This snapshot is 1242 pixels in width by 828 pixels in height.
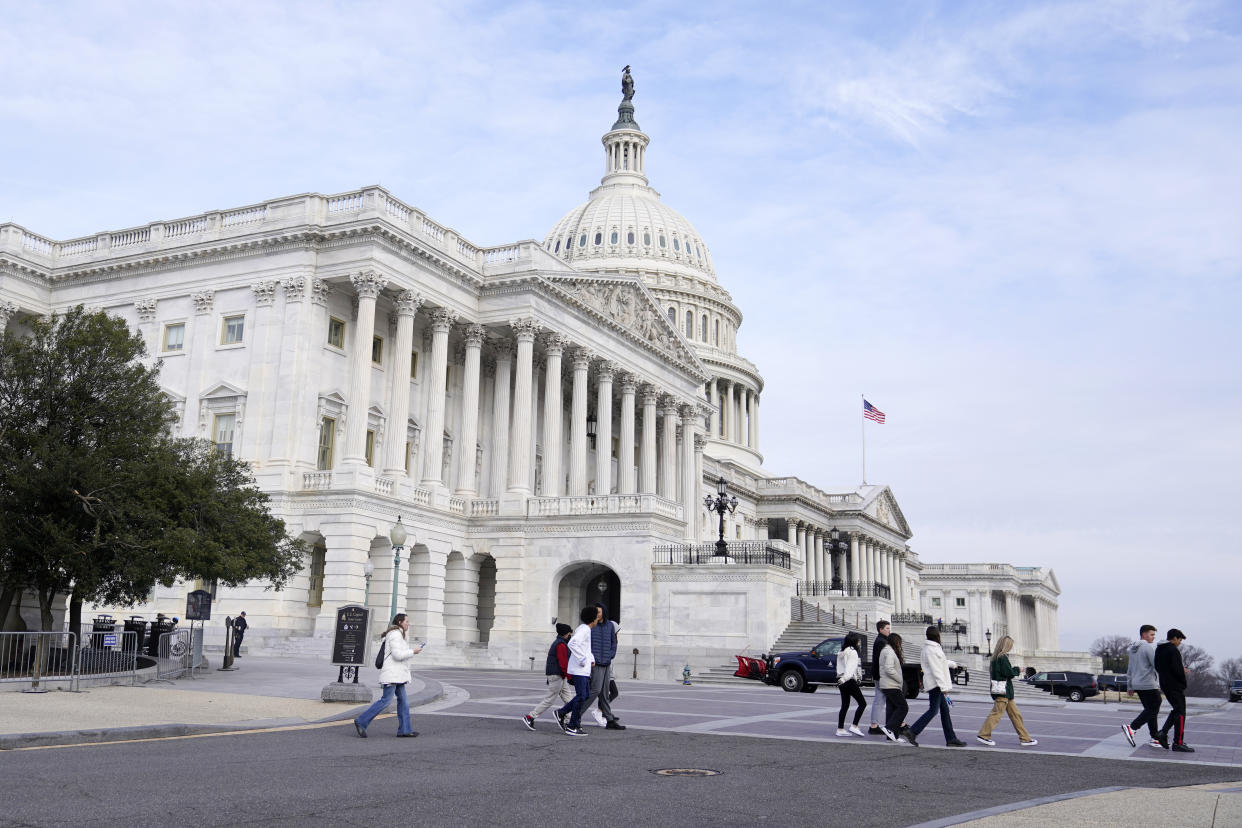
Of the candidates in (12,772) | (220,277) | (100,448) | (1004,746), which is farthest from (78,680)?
(220,277)

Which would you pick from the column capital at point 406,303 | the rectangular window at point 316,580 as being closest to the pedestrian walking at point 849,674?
the rectangular window at point 316,580

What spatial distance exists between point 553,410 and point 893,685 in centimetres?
3958

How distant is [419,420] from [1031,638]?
12822cm

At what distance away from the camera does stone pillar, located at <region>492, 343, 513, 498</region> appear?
2233 inches

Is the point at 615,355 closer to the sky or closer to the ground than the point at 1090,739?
closer to the sky

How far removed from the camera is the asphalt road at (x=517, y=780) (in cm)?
1047

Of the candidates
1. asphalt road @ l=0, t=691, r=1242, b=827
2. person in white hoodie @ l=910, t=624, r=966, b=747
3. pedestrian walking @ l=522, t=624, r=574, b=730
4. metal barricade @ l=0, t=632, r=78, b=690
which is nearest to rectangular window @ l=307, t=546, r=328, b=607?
metal barricade @ l=0, t=632, r=78, b=690

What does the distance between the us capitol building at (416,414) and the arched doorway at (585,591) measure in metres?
0.11

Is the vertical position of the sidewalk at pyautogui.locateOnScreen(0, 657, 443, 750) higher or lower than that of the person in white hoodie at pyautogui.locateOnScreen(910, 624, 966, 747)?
lower

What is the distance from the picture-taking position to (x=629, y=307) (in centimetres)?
6538

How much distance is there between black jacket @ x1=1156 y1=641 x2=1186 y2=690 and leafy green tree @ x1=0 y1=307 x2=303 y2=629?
817 inches

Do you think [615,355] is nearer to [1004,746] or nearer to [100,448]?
[100,448]

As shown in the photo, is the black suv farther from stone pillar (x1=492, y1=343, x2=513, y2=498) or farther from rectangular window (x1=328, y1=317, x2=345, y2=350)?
rectangular window (x1=328, y1=317, x2=345, y2=350)

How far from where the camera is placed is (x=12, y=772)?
12602 mm
